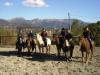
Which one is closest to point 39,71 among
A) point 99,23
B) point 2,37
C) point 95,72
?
point 95,72

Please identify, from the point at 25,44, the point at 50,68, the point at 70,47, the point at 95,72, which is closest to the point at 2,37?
the point at 25,44

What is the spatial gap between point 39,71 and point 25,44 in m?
5.23

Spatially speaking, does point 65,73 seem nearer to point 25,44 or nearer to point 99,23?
point 25,44

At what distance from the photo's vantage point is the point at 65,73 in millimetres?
8656

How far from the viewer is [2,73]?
866 cm

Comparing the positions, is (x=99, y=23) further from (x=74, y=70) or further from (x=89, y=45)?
(x=74, y=70)

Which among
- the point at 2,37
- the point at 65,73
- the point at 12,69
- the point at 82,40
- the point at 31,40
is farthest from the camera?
the point at 2,37

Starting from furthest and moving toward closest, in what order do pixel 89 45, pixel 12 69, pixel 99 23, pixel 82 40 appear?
1. pixel 99 23
2. pixel 89 45
3. pixel 82 40
4. pixel 12 69

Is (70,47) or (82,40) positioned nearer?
(82,40)

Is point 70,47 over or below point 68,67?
over

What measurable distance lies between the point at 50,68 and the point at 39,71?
2.74 ft

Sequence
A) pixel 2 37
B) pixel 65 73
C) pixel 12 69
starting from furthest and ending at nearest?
pixel 2 37 → pixel 12 69 → pixel 65 73

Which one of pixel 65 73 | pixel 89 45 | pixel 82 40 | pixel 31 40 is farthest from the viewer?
pixel 31 40

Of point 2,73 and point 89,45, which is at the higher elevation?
point 89,45
